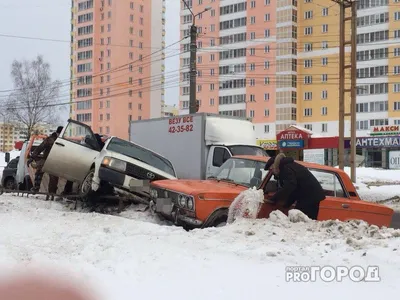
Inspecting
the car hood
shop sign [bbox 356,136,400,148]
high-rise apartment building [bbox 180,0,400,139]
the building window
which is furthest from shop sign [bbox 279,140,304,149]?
the car hood

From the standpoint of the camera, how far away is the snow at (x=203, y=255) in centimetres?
395

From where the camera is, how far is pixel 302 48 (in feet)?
211

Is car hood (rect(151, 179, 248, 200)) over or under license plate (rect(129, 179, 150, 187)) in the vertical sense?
over

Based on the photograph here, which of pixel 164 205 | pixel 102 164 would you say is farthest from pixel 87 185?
pixel 164 205

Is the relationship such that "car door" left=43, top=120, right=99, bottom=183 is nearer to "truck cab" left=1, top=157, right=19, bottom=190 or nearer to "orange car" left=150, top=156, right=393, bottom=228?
"orange car" left=150, top=156, right=393, bottom=228

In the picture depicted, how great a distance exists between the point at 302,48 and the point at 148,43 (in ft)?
114

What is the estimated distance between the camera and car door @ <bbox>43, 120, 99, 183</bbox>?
9.82 meters

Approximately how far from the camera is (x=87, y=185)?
920cm

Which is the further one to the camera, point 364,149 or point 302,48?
point 302,48

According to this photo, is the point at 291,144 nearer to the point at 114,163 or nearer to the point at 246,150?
the point at 246,150

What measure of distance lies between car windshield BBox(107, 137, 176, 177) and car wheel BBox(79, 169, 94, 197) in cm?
66

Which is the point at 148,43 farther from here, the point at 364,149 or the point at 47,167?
the point at 47,167

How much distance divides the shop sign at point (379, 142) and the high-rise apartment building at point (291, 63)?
11653mm

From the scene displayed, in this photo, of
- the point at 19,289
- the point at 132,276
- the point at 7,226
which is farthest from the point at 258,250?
the point at 7,226
